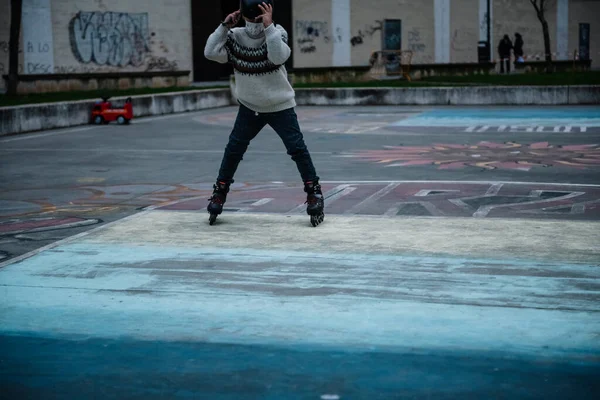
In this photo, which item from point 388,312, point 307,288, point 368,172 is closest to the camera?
point 388,312

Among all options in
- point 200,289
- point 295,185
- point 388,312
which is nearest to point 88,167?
point 295,185

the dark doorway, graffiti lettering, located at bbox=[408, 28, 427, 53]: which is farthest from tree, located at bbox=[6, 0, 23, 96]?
graffiti lettering, located at bbox=[408, 28, 427, 53]

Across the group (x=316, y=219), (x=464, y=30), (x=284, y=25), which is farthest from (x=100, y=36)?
(x=316, y=219)

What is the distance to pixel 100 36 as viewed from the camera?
35.6m

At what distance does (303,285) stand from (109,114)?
15.0 metres

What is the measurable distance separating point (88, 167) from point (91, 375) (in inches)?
336

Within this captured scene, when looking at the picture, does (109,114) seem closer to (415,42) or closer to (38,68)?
(38,68)

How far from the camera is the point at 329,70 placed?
113 feet

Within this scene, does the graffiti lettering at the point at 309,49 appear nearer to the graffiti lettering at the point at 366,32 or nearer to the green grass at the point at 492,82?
the graffiti lettering at the point at 366,32

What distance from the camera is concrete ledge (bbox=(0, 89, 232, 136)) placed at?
17688 mm

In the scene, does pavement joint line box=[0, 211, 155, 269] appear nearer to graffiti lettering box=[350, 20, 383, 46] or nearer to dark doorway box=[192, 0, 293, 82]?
dark doorway box=[192, 0, 293, 82]

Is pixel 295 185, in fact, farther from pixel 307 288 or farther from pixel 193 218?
pixel 307 288

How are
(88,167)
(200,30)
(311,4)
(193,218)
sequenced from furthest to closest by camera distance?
(311,4) < (200,30) < (88,167) < (193,218)

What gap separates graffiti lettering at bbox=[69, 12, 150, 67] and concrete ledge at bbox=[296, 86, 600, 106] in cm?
1177
